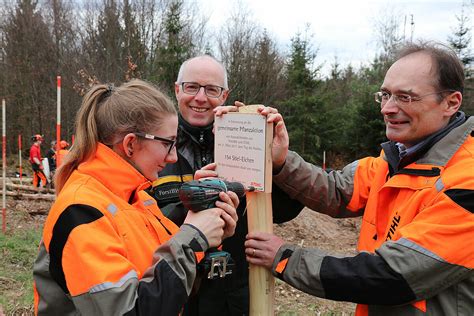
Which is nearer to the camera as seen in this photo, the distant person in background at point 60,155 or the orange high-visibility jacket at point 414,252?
the orange high-visibility jacket at point 414,252

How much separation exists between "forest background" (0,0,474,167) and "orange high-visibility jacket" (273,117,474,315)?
21.5m

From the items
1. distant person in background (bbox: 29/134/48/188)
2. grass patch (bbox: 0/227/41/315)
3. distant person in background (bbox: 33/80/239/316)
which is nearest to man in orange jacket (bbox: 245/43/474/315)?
distant person in background (bbox: 33/80/239/316)

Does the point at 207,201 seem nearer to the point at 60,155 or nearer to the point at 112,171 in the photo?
the point at 112,171

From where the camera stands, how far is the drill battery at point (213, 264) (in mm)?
2147

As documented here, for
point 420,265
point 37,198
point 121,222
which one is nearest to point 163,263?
point 121,222

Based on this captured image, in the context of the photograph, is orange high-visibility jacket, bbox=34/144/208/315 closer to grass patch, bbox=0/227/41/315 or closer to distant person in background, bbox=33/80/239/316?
distant person in background, bbox=33/80/239/316

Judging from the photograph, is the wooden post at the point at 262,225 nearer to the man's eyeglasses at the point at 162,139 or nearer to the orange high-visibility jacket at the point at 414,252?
the orange high-visibility jacket at the point at 414,252

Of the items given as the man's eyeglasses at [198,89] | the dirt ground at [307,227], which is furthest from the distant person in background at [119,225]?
the dirt ground at [307,227]

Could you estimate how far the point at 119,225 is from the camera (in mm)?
1842

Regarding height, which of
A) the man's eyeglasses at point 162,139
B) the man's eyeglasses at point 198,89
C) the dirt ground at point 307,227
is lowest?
the dirt ground at point 307,227

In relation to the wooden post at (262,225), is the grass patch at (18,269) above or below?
below

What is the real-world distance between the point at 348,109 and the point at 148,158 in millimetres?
24636

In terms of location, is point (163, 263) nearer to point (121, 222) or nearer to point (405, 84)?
point (121, 222)

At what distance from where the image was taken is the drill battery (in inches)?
84.5
